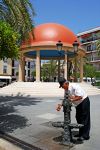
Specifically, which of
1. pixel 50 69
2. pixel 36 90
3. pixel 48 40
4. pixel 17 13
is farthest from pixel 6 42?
pixel 50 69

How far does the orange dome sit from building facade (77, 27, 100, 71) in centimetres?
5498

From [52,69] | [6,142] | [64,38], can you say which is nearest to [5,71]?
[52,69]

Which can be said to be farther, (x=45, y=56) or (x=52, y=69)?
(x=52, y=69)

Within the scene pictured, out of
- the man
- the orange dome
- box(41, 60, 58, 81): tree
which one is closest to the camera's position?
the man

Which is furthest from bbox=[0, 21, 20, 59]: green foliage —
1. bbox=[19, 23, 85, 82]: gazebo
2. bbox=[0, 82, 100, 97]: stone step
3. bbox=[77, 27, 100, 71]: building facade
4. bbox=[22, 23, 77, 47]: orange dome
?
bbox=[77, 27, 100, 71]: building facade

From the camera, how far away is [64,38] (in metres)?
29.0

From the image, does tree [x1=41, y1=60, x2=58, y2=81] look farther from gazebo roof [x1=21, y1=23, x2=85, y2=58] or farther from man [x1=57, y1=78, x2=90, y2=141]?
man [x1=57, y1=78, x2=90, y2=141]

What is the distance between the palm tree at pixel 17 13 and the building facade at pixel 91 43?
234 ft

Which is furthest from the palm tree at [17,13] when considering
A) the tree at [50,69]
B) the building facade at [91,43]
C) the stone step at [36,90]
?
the building facade at [91,43]

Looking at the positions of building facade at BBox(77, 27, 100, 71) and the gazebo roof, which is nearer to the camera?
the gazebo roof

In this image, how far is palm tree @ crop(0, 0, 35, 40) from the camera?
1156cm

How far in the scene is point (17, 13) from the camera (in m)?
12.0

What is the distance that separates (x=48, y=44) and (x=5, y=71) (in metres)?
51.5

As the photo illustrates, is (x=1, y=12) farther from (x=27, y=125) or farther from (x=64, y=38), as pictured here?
(x=64, y=38)
